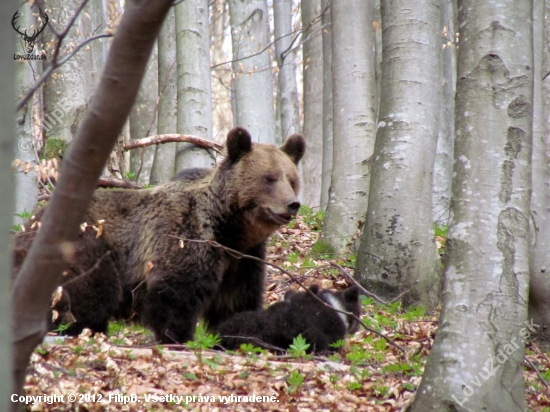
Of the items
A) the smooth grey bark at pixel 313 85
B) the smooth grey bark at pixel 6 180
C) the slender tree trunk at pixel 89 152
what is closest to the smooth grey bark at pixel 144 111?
the smooth grey bark at pixel 313 85

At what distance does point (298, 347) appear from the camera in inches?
230

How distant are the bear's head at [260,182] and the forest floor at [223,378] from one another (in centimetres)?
153

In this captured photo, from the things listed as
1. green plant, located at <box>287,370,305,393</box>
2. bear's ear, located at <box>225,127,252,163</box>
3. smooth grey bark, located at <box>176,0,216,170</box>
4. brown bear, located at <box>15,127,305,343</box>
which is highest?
smooth grey bark, located at <box>176,0,216,170</box>

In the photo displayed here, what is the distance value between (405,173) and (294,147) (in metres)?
1.52

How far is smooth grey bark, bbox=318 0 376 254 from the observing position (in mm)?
9977

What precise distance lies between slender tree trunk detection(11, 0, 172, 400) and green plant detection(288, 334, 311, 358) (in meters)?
3.69

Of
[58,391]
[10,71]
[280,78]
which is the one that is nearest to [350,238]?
[58,391]

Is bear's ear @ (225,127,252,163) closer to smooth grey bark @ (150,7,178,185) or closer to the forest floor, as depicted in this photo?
the forest floor

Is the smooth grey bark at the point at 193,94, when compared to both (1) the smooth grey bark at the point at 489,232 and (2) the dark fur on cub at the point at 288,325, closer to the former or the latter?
(2) the dark fur on cub at the point at 288,325

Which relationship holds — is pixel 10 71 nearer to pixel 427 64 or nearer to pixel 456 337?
pixel 456 337

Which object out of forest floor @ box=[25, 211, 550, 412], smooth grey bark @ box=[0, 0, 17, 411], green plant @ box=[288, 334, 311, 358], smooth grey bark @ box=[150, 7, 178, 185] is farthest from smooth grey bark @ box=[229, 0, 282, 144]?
smooth grey bark @ box=[0, 0, 17, 411]

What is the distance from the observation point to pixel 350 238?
9.84 metres

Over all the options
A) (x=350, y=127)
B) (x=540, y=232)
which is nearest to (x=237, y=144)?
(x=540, y=232)

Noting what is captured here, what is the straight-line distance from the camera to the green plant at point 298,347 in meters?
5.71
